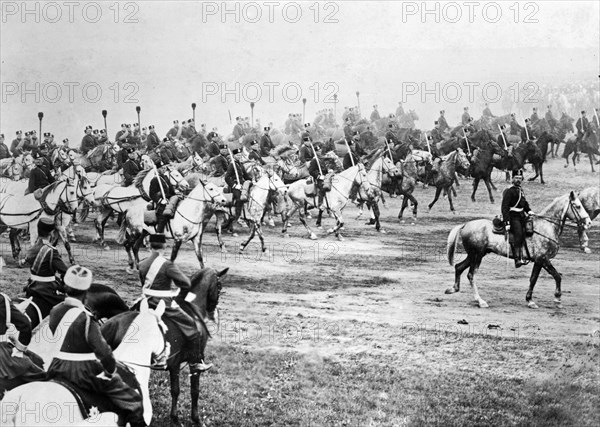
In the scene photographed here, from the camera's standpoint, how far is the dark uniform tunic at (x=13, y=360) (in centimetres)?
936

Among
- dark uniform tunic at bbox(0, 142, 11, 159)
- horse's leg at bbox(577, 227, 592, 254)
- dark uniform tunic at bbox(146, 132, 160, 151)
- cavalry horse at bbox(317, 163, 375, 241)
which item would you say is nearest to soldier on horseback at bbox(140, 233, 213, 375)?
dark uniform tunic at bbox(146, 132, 160, 151)

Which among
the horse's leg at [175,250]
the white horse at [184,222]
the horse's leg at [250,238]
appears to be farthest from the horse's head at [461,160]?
the horse's leg at [175,250]

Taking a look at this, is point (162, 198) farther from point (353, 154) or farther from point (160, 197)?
point (353, 154)

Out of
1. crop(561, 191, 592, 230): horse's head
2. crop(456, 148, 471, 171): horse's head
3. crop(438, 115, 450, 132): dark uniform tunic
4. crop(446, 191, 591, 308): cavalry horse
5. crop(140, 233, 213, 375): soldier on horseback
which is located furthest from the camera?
crop(456, 148, 471, 171): horse's head

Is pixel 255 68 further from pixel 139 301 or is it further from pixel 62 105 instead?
pixel 139 301

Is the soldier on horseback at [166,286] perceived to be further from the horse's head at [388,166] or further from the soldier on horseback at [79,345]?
the horse's head at [388,166]

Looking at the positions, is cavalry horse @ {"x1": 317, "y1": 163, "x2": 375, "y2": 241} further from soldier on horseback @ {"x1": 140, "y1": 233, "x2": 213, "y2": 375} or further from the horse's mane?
soldier on horseback @ {"x1": 140, "y1": 233, "x2": 213, "y2": 375}

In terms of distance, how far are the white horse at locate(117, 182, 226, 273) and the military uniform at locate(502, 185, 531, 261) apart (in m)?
3.92

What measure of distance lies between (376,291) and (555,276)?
2528mm

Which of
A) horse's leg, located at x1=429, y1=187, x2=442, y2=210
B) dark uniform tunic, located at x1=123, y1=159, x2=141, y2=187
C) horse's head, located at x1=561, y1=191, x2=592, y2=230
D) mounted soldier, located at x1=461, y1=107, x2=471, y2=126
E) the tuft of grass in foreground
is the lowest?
the tuft of grass in foreground

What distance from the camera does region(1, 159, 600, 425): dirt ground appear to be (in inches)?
436

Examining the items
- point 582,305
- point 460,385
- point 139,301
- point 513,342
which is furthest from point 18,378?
point 582,305

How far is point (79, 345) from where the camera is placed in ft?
27.8

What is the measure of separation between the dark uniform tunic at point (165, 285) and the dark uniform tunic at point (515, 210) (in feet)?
15.3
